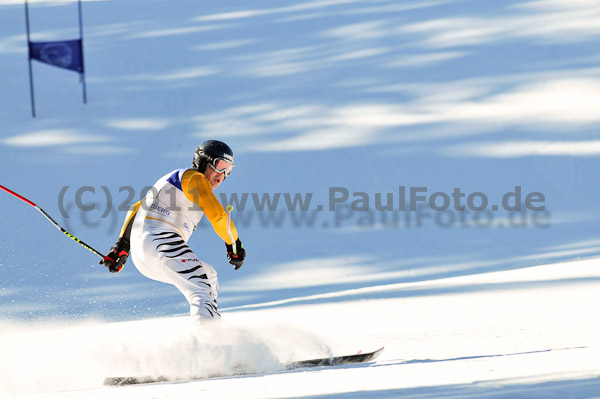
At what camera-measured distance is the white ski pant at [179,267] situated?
4195mm

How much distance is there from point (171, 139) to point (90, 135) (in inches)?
53.5

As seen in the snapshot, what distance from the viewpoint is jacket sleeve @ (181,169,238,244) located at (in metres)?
4.23

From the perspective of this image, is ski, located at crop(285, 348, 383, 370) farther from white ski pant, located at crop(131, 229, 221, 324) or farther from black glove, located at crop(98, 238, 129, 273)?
black glove, located at crop(98, 238, 129, 273)

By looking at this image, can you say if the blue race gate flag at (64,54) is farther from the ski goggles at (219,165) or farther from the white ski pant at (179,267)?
the white ski pant at (179,267)

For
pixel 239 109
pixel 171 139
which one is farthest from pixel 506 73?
pixel 171 139

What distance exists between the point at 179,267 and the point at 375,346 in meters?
1.21

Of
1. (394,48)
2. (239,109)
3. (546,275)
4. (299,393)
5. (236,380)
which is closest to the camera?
(299,393)

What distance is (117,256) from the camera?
4.38m

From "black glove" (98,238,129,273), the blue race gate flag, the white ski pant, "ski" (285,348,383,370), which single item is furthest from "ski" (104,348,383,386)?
the blue race gate flag

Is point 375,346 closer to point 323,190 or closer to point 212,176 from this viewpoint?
point 212,176

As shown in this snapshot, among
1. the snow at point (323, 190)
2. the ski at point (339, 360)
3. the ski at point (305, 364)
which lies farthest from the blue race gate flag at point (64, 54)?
the ski at point (339, 360)

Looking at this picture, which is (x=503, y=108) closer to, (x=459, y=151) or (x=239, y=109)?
(x=459, y=151)

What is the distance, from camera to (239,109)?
1220 centimetres

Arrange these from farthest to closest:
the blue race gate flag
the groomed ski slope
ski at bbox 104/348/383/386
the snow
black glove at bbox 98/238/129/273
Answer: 1. the blue race gate flag
2. black glove at bbox 98/238/129/273
3. the snow
4. ski at bbox 104/348/383/386
5. the groomed ski slope
